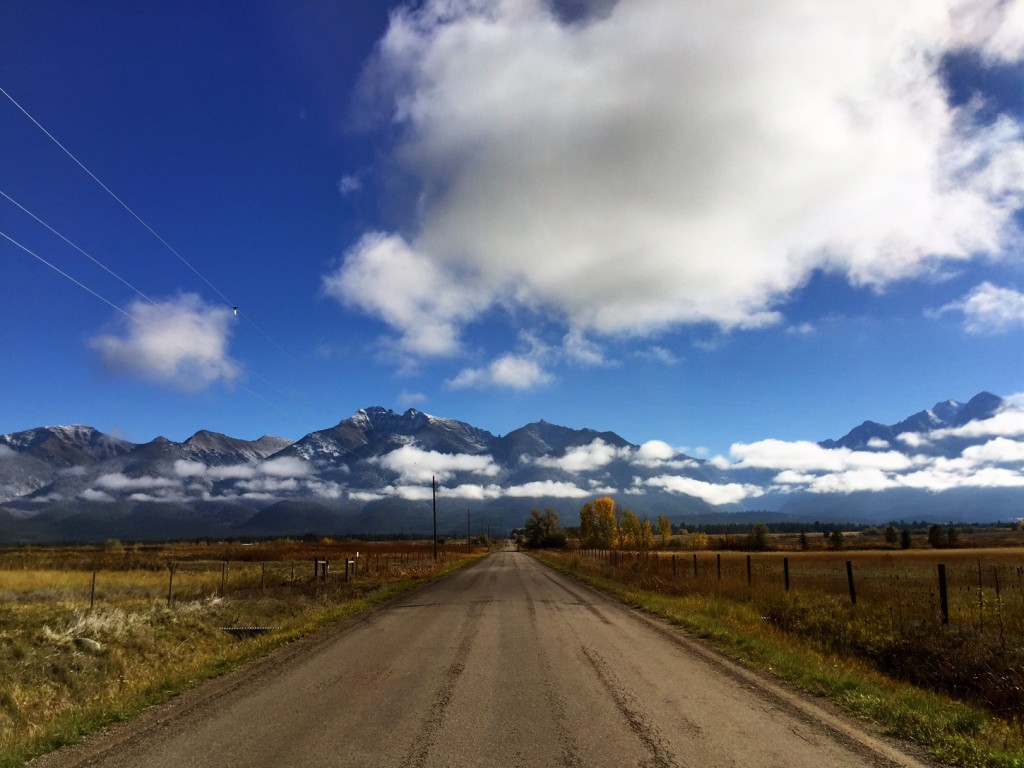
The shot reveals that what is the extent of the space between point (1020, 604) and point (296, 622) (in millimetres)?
19271

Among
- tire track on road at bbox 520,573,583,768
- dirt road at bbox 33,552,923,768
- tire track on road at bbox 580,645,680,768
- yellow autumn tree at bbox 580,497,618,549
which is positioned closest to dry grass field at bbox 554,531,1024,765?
dirt road at bbox 33,552,923,768

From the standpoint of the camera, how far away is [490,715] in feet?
25.2

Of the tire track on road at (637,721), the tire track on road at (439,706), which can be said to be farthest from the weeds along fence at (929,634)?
the tire track on road at (439,706)

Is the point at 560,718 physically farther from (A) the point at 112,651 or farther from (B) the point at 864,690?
(A) the point at 112,651

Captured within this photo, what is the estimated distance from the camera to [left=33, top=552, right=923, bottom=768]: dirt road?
20.5ft

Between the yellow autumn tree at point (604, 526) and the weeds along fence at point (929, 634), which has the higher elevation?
the weeds along fence at point (929, 634)

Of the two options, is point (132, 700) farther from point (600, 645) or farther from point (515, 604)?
point (515, 604)

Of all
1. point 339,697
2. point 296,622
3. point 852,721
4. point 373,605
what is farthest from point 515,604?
point 852,721

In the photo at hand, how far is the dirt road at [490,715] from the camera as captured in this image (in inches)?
247

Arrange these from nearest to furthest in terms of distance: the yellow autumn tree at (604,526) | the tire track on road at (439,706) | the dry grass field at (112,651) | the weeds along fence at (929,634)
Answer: the tire track on road at (439,706) < the dry grass field at (112,651) < the weeds along fence at (929,634) < the yellow autumn tree at (604,526)

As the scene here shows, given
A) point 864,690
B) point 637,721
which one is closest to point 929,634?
point 864,690

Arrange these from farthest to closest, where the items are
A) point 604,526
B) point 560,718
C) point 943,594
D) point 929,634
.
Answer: point 604,526 < point 943,594 < point 929,634 < point 560,718

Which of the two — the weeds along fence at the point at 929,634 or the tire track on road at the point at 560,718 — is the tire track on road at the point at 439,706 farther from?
the weeds along fence at the point at 929,634

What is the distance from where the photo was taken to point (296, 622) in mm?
18562
